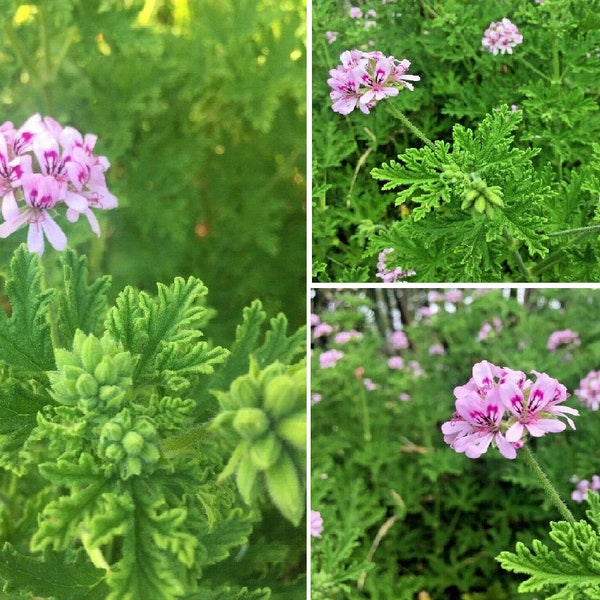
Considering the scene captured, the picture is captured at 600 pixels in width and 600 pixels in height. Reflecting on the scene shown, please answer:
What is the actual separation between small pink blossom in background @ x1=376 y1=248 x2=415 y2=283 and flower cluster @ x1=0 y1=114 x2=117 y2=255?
2.29 ft

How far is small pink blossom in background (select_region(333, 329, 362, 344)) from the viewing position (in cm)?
270

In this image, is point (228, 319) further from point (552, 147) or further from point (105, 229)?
point (552, 147)

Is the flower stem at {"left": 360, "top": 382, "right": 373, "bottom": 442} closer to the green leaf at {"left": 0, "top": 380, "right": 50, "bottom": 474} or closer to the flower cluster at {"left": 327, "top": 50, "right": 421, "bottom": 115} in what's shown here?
the flower cluster at {"left": 327, "top": 50, "right": 421, "bottom": 115}

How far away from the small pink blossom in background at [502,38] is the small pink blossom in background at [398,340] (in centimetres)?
106

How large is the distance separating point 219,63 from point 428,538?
1.71m

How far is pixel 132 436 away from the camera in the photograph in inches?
45.6

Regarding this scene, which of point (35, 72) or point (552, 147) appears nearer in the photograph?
point (552, 147)

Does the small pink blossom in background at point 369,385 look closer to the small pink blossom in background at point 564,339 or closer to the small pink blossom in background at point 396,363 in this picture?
the small pink blossom in background at point 396,363

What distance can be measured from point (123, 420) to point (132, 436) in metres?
0.04

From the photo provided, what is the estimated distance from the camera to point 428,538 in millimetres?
2590

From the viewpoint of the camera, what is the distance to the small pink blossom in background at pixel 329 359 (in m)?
2.62

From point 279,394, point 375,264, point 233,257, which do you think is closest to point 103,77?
point 233,257

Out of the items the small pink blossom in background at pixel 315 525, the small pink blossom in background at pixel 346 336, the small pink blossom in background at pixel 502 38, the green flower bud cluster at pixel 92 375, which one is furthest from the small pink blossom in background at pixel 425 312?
the green flower bud cluster at pixel 92 375

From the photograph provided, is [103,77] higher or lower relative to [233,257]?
higher
